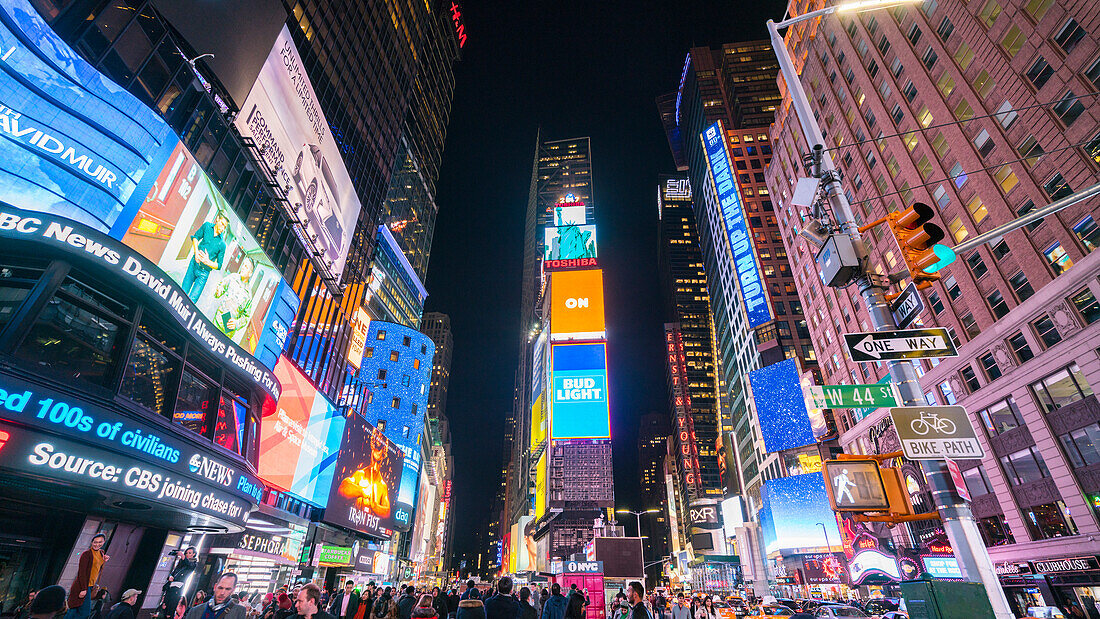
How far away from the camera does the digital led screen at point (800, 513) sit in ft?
178

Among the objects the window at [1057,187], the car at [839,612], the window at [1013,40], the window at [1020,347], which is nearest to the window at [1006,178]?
the window at [1057,187]

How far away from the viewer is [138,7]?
1750 cm

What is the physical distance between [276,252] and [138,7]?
42.8 ft

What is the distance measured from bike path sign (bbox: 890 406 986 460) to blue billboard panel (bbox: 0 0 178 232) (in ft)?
57.4

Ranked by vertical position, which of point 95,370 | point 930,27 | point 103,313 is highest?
point 930,27

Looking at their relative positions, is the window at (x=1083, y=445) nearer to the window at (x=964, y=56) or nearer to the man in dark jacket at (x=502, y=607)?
the window at (x=964, y=56)

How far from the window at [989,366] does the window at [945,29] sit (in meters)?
25.2

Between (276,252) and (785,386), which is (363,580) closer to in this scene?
(276,252)

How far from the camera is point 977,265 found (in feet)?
112

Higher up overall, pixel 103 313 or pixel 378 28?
pixel 378 28

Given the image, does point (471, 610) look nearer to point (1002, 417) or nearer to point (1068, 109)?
point (1002, 417)

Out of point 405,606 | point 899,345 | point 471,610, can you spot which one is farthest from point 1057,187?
point 405,606

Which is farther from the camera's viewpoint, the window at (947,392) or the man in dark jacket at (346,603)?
the window at (947,392)

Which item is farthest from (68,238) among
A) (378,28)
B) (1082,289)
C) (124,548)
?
(378,28)
